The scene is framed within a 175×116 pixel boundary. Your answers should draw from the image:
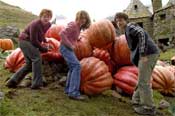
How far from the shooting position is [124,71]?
7.84m

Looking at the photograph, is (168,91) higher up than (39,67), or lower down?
lower down

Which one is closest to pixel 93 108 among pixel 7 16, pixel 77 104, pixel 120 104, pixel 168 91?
pixel 77 104

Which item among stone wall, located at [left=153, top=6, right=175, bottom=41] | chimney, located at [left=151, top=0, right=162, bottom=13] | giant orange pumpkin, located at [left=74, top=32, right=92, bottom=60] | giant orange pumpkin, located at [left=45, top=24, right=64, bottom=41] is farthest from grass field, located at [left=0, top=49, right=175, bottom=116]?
chimney, located at [left=151, top=0, right=162, bottom=13]

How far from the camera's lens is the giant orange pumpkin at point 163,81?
823 cm

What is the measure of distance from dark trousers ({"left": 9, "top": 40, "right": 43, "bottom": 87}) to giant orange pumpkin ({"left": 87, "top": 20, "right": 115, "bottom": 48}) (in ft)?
3.32

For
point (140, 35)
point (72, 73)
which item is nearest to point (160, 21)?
point (72, 73)

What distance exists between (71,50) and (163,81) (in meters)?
2.04

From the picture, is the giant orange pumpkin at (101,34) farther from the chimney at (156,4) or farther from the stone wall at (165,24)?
the chimney at (156,4)

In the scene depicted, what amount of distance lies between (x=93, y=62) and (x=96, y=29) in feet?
2.19

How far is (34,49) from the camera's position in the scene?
743cm

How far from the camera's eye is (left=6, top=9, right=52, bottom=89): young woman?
24.1 ft

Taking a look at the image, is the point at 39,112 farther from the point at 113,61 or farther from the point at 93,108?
the point at 113,61

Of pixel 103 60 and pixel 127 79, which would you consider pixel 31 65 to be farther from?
pixel 127 79

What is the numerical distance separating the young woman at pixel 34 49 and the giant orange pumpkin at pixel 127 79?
54.1 inches
